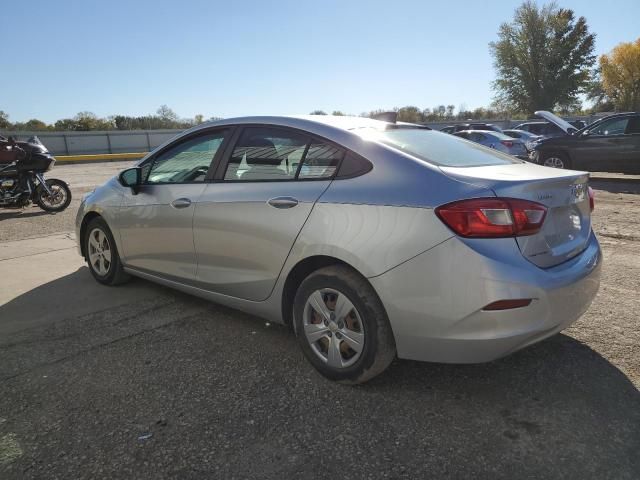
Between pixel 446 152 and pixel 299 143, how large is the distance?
0.93 meters


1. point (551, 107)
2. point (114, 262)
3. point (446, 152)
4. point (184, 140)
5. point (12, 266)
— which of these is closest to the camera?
point (446, 152)

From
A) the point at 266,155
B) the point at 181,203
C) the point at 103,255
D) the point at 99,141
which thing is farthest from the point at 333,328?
the point at 99,141

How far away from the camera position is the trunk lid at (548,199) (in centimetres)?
255

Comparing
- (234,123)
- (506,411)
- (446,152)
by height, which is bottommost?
(506,411)

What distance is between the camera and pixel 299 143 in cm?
327

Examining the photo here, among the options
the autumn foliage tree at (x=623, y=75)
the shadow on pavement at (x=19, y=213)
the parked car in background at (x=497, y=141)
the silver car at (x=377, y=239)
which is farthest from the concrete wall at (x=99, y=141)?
the autumn foliage tree at (x=623, y=75)

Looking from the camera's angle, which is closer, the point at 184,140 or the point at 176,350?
the point at 176,350

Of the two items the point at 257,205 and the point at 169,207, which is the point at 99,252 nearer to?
the point at 169,207

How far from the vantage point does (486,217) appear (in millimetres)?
2469

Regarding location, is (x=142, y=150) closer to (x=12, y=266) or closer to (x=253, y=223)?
(x=12, y=266)

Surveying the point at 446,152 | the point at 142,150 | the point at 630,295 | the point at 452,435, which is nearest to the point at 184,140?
the point at 446,152

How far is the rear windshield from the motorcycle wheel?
8542 mm

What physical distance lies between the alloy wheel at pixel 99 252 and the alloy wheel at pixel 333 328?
265 cm

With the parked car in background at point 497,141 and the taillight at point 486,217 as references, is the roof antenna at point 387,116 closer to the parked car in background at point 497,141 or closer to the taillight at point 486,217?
the taillight at point 486,217
